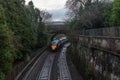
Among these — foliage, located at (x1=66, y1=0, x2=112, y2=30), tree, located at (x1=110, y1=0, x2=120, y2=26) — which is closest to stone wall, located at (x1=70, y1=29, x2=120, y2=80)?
tree, located at (x1=110, y1=0, x2=120, y2=26)

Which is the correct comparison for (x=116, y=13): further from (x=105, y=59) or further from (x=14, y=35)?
(x=14, y=35)

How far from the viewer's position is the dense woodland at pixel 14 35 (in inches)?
651

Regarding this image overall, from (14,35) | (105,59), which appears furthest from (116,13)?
(14,35)

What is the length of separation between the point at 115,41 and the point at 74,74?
12144 millimetres

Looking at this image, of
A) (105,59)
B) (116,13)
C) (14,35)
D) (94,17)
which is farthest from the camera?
(94,17)

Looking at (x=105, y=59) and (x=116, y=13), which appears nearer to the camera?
(x=105, y=59)

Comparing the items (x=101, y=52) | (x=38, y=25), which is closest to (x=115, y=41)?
(x=101, y=52)

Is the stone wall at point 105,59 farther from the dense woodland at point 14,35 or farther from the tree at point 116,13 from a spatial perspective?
the dense woodland at point 14,35

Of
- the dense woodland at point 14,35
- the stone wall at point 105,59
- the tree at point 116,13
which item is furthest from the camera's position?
the tree at point 116,13

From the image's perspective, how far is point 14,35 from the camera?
81.9 feet

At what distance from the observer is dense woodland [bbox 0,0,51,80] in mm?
16525

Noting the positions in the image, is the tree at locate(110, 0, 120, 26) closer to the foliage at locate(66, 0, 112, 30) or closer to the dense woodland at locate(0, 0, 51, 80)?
the foliage at locate(66, 0, 112, 30)

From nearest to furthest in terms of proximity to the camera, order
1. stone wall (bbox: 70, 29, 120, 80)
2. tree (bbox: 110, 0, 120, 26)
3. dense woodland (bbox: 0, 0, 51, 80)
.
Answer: stone wall (bbox: 70, 29, 120, 80), dense woodland (bbox: 0, 0, 51, 80), tree (bbox: 110, 0, 120, 26)

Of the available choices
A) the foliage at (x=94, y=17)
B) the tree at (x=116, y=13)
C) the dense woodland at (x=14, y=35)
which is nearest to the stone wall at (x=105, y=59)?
the tree at (x=116, y=13)
